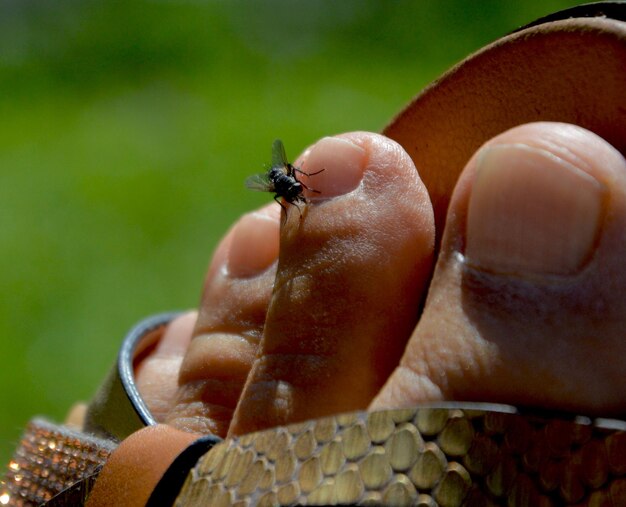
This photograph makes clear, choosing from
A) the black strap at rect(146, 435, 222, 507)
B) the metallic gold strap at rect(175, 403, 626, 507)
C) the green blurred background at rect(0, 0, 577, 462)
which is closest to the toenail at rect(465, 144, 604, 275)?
the metallic gold strap at rect(175, 403, 626, 507)

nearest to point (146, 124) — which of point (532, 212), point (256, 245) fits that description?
point (256, 245)

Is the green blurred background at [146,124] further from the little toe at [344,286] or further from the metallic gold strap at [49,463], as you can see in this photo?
the little toe at [344,286]

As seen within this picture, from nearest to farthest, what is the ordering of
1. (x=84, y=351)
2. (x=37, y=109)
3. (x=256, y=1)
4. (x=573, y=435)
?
1. (x=573, y=435)
2. (x=84, y=351)
3. (x=37, y=109)
4. (x=256, y=1)

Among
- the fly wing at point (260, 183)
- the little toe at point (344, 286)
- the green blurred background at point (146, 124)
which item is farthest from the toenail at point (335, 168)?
the green blurred background at point (146, 124)

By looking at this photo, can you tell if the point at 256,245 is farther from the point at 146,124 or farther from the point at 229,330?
the point at 146,124

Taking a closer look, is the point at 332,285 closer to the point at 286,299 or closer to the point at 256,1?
the point at 286,299

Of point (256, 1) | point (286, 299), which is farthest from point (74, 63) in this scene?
point (286, 299)
